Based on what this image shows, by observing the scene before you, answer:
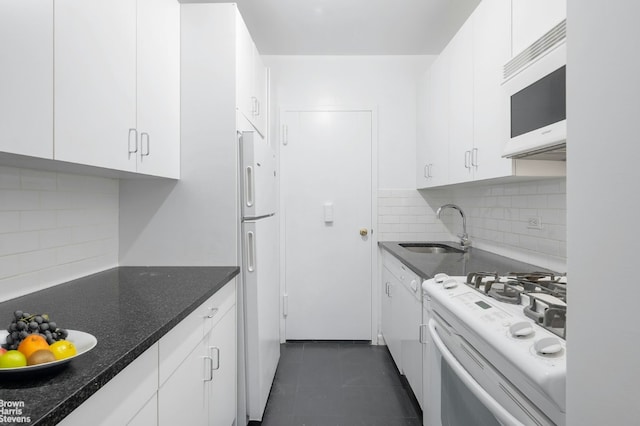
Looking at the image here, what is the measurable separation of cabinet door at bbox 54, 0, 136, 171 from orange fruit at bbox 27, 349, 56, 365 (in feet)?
1.91

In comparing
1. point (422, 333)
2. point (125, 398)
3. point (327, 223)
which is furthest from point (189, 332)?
point (327, 223)

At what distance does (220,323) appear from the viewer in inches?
65.2

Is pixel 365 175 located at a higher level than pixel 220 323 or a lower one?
higher

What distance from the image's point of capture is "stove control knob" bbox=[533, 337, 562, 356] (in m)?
0.77

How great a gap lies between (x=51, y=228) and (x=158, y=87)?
77 cm

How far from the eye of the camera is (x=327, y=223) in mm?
3254

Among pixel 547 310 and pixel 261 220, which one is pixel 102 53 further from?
pixel 547 310

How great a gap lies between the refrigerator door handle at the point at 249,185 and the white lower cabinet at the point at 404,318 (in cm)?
99

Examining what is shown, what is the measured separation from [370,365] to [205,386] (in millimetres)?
1669

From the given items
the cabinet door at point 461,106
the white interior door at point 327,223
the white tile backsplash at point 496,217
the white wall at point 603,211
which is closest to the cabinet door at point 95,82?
the white wall at point 603,211

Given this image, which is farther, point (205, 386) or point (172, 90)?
point (172, 90)

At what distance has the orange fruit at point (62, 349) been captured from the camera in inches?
29.2

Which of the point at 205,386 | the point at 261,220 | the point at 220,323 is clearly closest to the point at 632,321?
the point at 205,386

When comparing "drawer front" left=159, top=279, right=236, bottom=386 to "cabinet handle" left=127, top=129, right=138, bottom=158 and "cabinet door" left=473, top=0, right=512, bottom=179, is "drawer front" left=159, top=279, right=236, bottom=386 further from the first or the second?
"cabinet door" left=473, top=0, right=512, bottom=179
